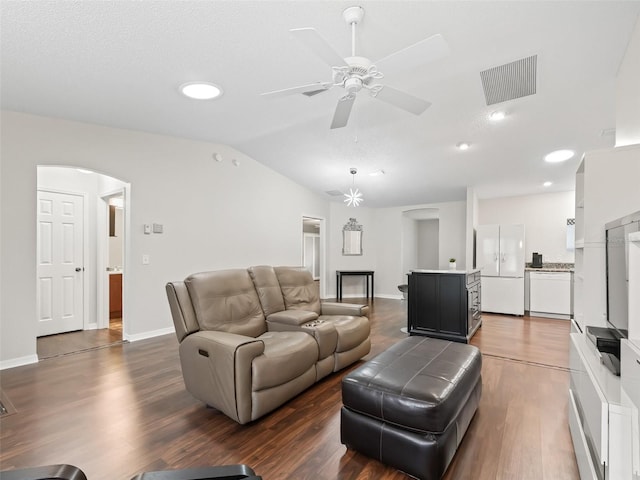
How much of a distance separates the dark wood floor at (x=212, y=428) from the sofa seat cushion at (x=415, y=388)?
12.7 inches

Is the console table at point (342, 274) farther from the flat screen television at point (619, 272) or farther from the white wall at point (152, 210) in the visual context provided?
the flat screen television at point (619, 272)

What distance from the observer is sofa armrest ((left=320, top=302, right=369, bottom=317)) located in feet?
11.4

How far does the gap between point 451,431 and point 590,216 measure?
1.51 metres

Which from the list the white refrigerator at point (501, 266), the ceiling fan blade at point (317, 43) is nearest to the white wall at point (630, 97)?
the ceiling fan blade at point (317, 43)

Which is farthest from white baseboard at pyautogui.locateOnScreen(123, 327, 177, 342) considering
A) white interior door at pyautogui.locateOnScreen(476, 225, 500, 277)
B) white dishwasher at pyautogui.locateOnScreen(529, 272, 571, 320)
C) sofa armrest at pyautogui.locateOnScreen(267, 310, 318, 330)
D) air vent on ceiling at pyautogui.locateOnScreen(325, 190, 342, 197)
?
white dishwasher at pyautogui.locateOnScreen(529, 272, 571, 320)

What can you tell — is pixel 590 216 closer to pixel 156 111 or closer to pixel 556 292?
pixel 156 111

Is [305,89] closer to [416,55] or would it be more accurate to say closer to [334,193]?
[416,55]

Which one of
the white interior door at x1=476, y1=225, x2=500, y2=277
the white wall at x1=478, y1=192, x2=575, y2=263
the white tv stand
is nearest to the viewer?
the white tv stand

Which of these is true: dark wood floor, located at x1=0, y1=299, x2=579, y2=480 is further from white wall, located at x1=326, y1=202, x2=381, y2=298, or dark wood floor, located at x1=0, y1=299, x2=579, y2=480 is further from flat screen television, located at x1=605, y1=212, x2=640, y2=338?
white wall, located at x1=326, y1=202, x2=381, y2=298

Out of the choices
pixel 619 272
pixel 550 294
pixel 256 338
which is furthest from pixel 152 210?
pixel 550 294

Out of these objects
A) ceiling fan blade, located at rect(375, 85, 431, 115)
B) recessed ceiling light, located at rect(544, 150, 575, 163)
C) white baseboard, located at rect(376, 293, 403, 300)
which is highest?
recessed ceiling light, located at rect(544, 150, 575, 163)

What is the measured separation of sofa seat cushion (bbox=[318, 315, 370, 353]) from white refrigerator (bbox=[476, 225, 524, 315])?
3.90m

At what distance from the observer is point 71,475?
974 millimetres

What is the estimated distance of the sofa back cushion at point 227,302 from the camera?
2611mm
